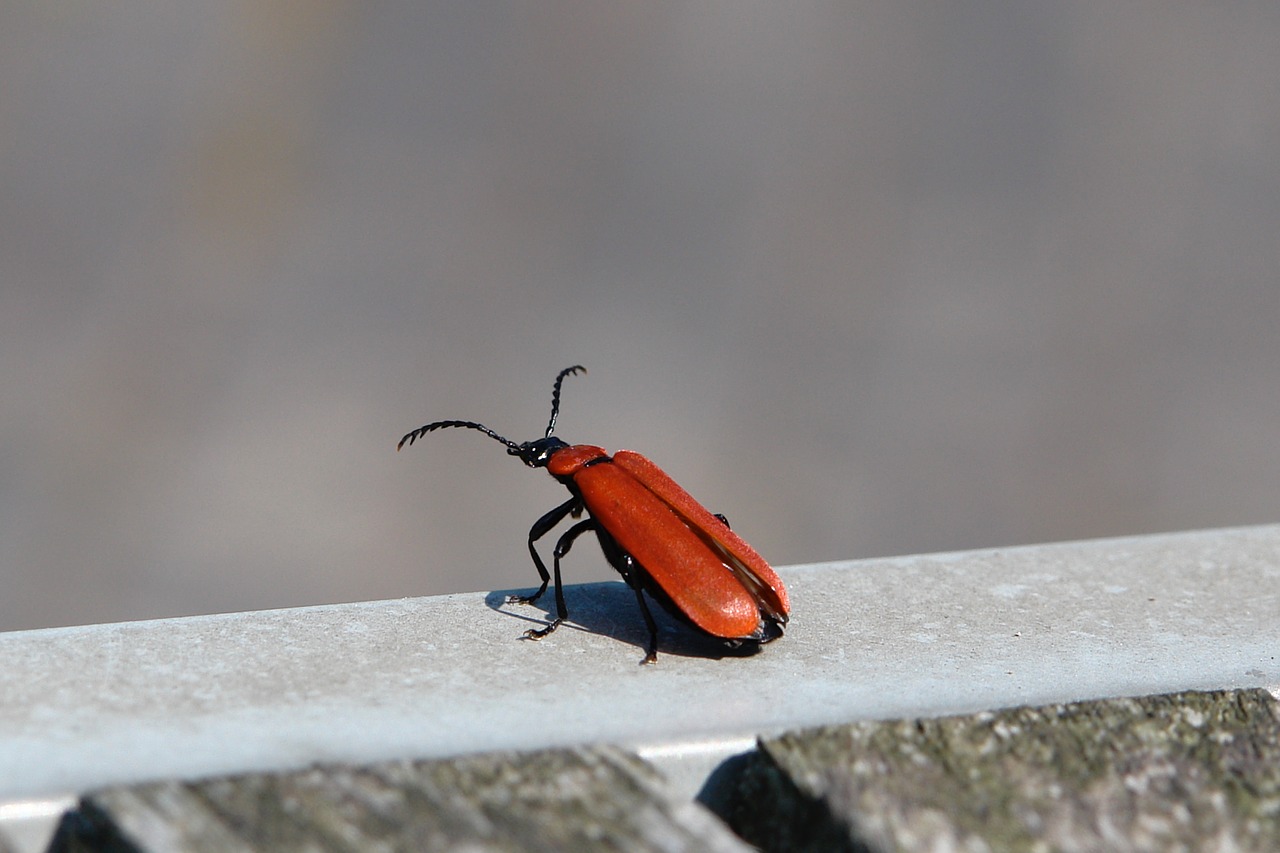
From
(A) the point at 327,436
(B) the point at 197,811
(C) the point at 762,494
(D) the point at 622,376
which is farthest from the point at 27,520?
(B) the point at 197,811

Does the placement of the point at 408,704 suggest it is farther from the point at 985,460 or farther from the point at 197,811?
the point at 985,460

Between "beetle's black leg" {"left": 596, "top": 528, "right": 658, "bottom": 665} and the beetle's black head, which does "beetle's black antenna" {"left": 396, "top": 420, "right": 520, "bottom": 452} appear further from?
"beetle's black leg" {"left": 596, "top": 528, "right": 658, "bottom": 665}

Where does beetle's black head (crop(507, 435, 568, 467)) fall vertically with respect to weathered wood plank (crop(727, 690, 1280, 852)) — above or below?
below

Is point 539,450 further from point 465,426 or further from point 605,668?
point 605,668

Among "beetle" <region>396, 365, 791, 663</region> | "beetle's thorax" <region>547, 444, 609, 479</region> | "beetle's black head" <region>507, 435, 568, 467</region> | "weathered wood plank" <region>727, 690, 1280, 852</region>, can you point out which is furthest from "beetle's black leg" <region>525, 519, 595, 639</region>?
"weathered wood plank" <region>727, 690, 1280, 852</region>

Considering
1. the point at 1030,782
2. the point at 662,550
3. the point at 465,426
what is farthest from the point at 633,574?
the point at 1030,782

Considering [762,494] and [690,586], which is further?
[762,494]

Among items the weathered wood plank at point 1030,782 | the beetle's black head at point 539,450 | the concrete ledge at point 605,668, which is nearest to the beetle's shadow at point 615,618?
the concrete ledge at point 605,668
